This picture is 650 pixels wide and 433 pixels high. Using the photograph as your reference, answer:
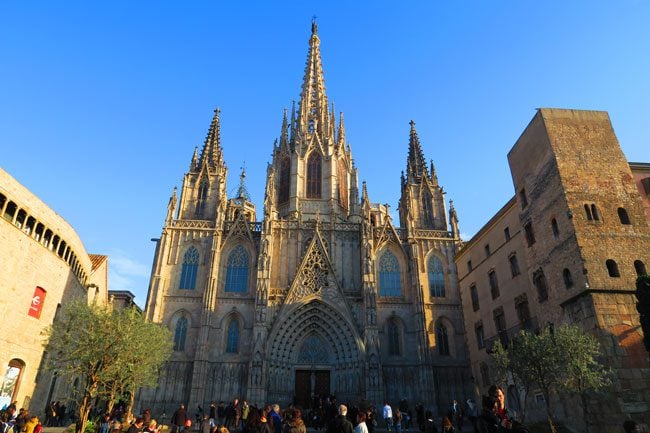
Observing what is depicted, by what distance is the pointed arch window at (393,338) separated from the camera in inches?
1201

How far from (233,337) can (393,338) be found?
449 inches

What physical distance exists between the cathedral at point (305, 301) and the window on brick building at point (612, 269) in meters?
13.6

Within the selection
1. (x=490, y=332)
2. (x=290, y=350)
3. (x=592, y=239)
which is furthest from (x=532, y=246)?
(x=290, y=350)

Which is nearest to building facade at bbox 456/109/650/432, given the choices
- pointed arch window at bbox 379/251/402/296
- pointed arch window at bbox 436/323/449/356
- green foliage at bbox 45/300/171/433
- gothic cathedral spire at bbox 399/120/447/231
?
pointed arch window at bbox 436/323/449/356

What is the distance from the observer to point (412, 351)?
A: 30141 mm

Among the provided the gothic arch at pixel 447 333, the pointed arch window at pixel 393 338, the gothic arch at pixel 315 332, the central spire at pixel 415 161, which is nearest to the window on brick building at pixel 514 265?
the gothic arch at pixel 447 333

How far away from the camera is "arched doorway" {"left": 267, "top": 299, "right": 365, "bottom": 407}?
28.7m

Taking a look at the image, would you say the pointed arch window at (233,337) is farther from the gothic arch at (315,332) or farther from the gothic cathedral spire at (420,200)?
the gothic cathedral spire at (420,200)

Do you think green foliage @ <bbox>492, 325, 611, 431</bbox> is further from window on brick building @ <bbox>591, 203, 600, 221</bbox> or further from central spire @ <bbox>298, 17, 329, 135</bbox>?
central spire @ <bbox>298, 17, 329, 135</bbox>

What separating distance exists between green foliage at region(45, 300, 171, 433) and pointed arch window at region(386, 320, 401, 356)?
1587cm

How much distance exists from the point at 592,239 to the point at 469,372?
47.1ft

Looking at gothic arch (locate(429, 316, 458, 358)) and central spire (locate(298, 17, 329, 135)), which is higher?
central spire (locate(298, 17, 329, 135))

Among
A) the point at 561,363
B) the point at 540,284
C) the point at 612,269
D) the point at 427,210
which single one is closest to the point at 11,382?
the point at 561,363

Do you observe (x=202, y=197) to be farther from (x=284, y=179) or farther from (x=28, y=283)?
(x=28, y=283)
